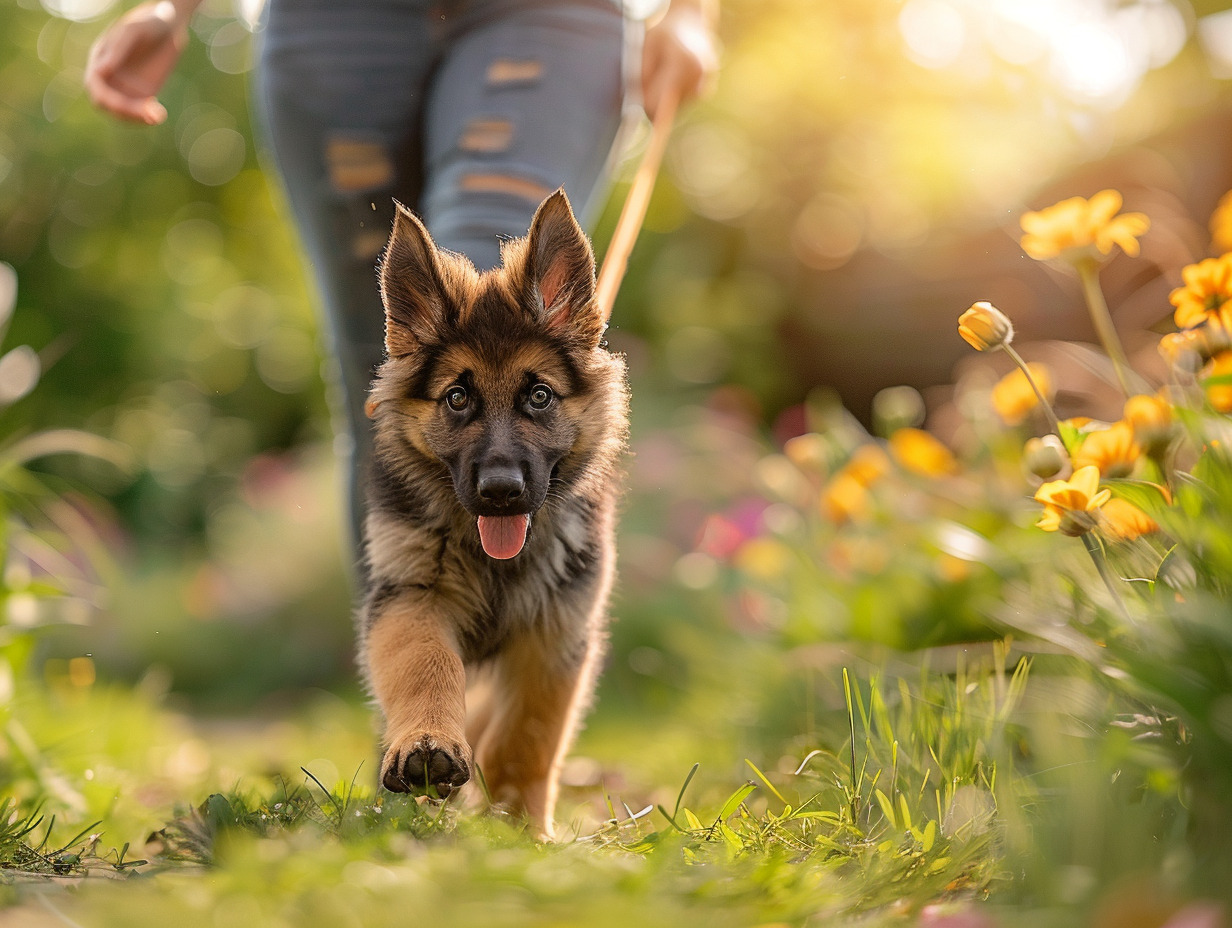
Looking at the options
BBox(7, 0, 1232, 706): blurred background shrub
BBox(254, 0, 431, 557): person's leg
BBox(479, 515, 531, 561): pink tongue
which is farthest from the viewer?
BBox(7, 0, 1232, 706): blurred background shrub

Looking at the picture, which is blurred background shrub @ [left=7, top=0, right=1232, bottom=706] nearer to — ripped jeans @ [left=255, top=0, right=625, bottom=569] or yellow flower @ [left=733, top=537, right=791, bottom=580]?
yellow flower @ [left=733, top=537, right=791, bottom=580]

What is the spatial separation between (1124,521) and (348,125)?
211cm

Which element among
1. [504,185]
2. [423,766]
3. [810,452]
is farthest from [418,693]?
[810,452]

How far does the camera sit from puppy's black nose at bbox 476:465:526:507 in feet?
6.77

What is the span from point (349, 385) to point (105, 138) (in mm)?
9920

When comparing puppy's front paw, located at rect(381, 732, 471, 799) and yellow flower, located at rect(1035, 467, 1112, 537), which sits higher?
yellow flower, located at rect(1035, 467, 1112, 537)

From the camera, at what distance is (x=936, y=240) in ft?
30.7

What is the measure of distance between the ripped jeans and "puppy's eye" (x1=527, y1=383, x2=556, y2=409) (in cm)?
42

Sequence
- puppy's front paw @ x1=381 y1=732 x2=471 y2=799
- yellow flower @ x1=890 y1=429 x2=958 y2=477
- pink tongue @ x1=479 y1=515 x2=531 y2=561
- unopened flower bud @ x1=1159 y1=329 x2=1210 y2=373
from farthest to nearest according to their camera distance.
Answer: yellow flower @ x1=890 y1=429 x2=958 y2=477
unopened flower bud @ x1=1159 y1=329 x2=1210 y2=373
pink tongue @ x1=479 y1=515 x2=531 y2=561
puppy's front paw @ x1=381 y1=732 x2=471 y2=799

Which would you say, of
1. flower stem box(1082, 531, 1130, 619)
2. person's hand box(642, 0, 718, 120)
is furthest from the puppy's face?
flower stem box(1082, 531, 1130, 619)

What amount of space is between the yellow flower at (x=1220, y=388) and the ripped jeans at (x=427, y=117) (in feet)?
5.21

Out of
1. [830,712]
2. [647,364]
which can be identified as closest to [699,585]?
[830,712]

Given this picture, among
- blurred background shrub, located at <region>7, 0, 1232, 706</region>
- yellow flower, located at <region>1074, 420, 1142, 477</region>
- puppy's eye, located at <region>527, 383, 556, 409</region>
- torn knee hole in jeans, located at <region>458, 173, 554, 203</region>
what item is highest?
torn knee hole in jeans, located at <region>458, 173, 554, 203</region>

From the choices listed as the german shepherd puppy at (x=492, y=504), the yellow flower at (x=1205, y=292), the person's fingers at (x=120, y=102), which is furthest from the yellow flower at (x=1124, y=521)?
the person's fingers at (x=120, y=102)
